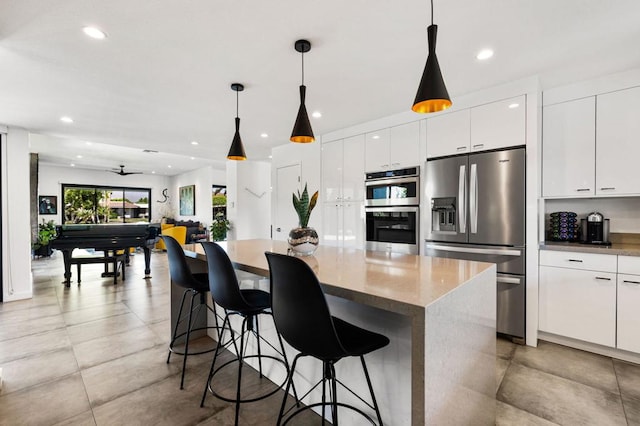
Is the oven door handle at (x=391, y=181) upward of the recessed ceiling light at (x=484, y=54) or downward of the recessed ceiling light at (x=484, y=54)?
downward

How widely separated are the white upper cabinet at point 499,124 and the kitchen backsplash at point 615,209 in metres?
1.00

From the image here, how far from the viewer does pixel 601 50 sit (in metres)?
2.20

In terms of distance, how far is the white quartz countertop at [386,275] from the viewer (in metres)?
1.04

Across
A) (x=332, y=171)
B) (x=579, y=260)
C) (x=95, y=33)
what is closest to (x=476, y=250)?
(x=579, y=260)

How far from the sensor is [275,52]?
7.30 feet

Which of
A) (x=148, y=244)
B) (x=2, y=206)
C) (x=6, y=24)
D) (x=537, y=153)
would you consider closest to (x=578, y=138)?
(x=537, y=153)

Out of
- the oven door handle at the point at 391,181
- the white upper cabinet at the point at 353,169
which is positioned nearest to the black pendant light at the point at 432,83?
the oven door handle at the point at 391,181

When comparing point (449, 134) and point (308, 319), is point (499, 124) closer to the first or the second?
point (449, 134)

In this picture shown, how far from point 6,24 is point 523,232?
414 centimetres

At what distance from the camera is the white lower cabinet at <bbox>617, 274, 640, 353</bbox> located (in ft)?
7.52

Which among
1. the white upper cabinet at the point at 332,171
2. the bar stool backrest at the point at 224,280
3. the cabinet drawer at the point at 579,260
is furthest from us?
the white upper cabinet at the point at 332,171

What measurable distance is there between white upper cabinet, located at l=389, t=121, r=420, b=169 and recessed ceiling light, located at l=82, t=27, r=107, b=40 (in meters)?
2.88

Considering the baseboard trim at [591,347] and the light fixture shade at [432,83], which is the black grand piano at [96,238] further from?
the baseboard trim at [591,347]

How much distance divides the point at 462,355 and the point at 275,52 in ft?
7.42
